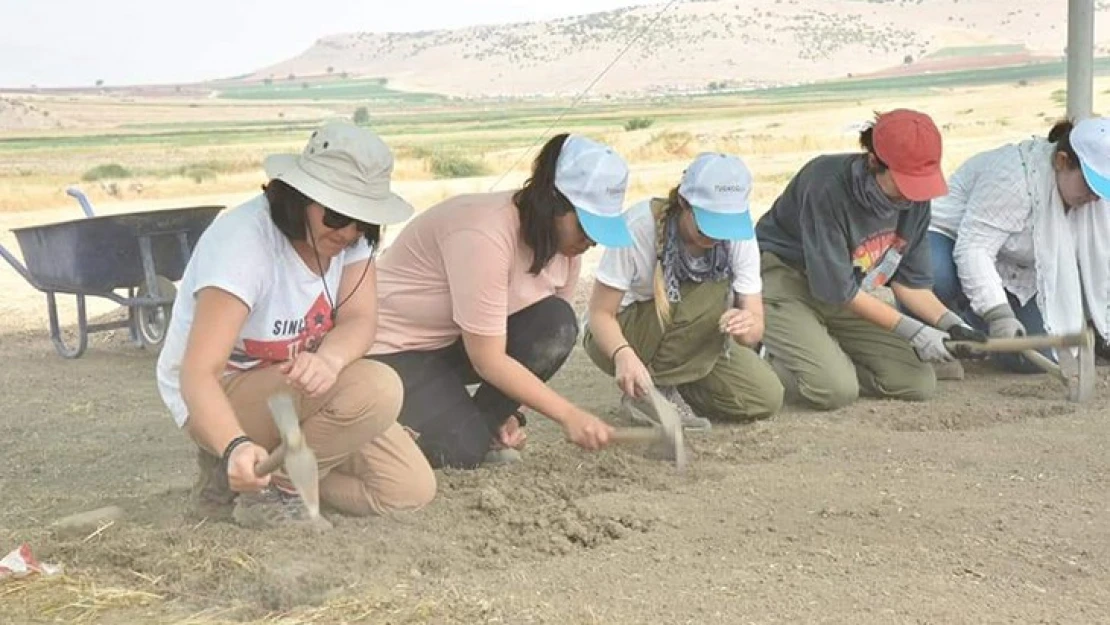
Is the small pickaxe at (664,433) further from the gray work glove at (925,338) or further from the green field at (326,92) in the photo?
the green field at (326,92)

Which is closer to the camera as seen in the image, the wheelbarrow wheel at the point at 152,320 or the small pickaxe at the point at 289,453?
the small pickaxe at the point at 289,453

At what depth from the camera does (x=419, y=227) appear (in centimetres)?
360

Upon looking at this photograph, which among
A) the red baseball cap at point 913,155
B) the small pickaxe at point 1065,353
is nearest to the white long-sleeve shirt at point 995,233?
the small pickaxe at point 1065,353

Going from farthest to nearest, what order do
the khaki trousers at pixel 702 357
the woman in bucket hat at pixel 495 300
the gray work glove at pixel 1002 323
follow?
the gray work glove at pixel 1002 323 → the khaki trousers at pixel 702 357 → the woman in bucket hat at pixel 495 300

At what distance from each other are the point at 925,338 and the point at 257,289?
2388 mm

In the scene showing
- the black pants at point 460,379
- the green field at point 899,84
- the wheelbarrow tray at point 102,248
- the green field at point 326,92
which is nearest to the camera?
the black pants at point 460,379

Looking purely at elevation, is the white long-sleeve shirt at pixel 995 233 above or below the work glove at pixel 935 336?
above

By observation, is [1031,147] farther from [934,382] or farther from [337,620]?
[337,620]

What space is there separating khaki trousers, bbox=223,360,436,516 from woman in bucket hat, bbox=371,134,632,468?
0.95 ft

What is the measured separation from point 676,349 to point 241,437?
72.4 inches

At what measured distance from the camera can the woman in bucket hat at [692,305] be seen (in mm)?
3768

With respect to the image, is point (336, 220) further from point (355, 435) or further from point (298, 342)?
point (355, 435)

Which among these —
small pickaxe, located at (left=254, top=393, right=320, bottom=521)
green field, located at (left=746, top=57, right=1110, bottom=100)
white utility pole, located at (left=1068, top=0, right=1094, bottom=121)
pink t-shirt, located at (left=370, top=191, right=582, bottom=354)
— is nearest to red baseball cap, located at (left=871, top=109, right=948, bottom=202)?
pink t-shirt, located at (left=370, top=191, right=582, bottom=354)

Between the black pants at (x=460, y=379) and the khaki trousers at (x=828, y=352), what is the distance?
107cm
